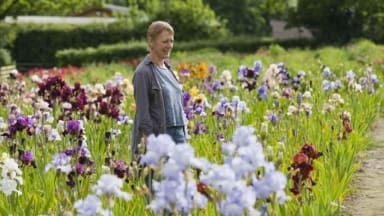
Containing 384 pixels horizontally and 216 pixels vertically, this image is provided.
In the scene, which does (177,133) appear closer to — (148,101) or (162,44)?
(148,101)

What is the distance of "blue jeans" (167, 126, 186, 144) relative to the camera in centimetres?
446

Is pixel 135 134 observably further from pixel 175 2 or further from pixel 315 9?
pixel 175 2

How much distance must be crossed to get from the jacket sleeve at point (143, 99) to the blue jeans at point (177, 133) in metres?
0.19

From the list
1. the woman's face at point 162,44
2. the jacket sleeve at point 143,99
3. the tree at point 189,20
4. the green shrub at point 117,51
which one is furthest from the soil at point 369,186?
the tree at point 189,20

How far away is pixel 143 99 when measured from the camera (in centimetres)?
426

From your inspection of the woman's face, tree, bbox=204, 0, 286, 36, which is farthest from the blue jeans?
tree, bbox=204, 0, 286, 36

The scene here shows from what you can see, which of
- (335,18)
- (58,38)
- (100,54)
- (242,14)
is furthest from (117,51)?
(242,14)

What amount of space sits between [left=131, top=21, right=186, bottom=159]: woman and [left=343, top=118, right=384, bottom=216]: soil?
4.51ft

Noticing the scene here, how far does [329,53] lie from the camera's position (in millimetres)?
15922

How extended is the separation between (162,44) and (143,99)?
0.34 meters

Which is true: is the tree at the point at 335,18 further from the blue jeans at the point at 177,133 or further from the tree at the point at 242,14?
the blue jeans at the point at 177,133

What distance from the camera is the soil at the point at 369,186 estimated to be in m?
4.88

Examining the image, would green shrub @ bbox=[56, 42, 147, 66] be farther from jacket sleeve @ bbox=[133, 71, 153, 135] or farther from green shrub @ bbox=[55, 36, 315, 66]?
jacket sleeve @ bbox=[133, 71, 153, 135]

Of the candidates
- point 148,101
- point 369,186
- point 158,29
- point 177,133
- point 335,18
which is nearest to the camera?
point 158,29
